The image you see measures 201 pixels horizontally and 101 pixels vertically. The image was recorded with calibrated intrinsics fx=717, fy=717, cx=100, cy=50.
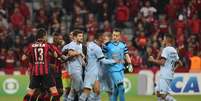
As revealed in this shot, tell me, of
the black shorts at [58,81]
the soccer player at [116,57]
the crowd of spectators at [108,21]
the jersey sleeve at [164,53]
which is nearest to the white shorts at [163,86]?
the jersey sleeve at [164,53]

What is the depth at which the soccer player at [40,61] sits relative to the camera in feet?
50.6

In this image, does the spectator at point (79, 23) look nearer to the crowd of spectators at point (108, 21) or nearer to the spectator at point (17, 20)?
the crowd of spectators at point (108, 21)

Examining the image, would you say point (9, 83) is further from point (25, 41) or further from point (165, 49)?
point (165, 49)

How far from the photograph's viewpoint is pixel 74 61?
54.1 feet

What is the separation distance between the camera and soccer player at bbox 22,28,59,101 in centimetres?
1541

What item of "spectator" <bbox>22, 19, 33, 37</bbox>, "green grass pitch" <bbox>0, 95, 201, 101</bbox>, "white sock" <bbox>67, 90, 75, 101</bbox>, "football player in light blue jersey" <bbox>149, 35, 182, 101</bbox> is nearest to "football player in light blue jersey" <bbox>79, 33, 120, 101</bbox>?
"white sock" <bbox>67, 90, 75, 101</bbox>

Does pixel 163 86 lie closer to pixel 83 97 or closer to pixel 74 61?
pixel 83 97

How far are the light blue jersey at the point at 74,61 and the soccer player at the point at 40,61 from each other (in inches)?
34.5

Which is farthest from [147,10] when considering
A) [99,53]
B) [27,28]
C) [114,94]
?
[99,53]

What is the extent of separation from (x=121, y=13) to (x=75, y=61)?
11352 mm

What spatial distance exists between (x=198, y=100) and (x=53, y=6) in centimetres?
904

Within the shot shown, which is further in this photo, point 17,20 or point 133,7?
point 133,7

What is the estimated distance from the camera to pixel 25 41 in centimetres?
2652

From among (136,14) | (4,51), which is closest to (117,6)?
(136,14)
